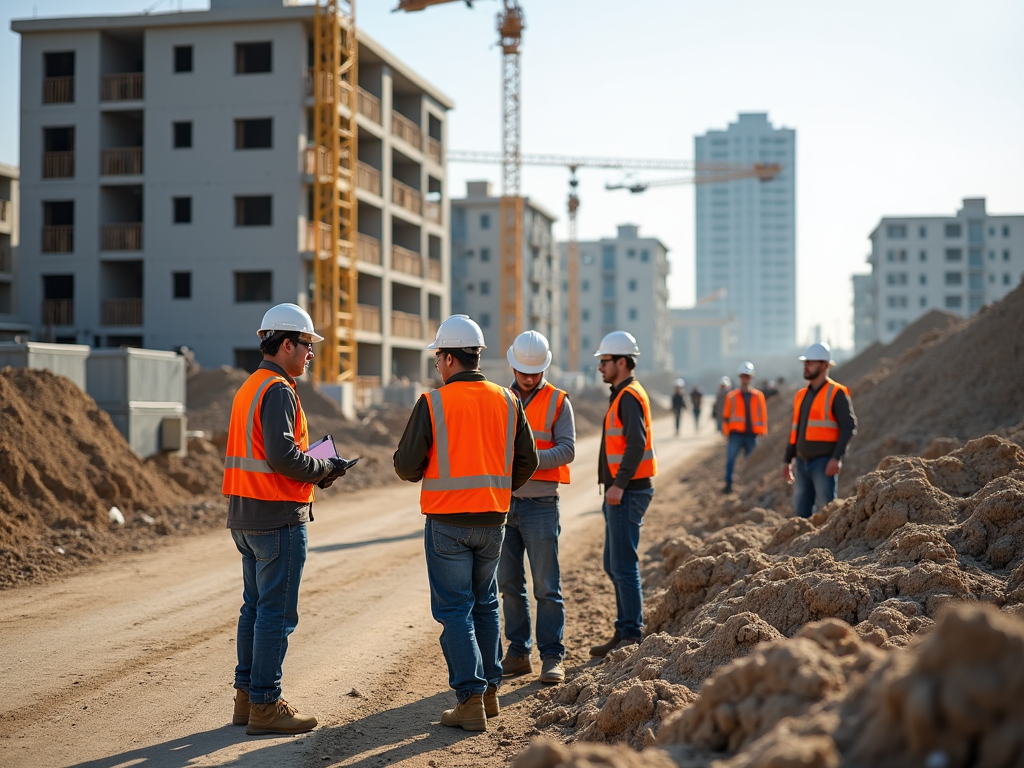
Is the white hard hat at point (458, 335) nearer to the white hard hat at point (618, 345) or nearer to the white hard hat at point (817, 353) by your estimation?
the white hard hat at point (618, 345)

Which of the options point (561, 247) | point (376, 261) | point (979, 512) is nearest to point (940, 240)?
point (561, 247)

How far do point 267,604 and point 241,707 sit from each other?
633 mm

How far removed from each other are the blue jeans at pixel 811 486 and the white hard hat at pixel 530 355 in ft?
12.3

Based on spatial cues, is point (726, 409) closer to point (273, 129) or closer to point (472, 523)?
point (472, 523)

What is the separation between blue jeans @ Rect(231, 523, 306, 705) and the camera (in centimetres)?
521

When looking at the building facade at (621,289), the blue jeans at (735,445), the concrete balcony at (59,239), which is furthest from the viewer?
the building facade at (621,289)

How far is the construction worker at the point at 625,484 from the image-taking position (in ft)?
22.6

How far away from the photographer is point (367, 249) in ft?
126

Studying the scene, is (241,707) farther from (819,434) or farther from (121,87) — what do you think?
(121,87)

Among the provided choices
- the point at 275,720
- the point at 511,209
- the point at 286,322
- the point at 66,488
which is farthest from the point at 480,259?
the point at 275,720

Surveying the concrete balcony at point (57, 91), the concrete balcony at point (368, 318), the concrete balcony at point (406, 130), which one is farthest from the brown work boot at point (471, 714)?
the concrete balcony at point (406, 130)

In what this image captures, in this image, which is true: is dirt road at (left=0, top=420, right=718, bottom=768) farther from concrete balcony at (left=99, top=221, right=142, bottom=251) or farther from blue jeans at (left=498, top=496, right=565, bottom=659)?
concrete balcony at (left=99, top=221, right=142, bottom=251)

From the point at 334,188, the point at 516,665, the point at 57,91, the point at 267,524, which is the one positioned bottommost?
the point at 516,665

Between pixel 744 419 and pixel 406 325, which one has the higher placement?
pixel 406 325
